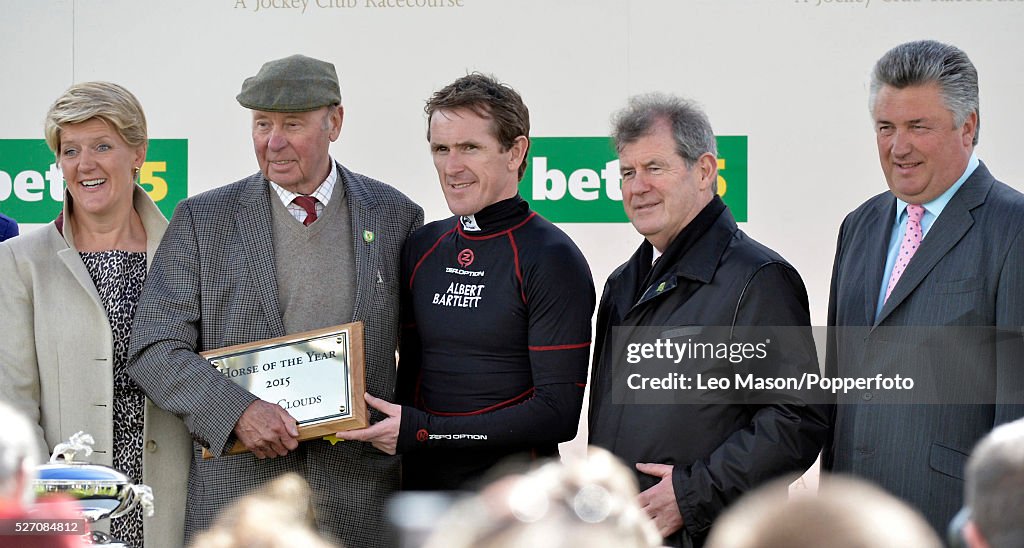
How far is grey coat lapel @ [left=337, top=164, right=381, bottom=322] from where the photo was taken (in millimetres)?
2703

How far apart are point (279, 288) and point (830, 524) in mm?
2142

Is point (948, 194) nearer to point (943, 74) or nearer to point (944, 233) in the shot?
point (944, 233)

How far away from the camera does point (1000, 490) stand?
91cm

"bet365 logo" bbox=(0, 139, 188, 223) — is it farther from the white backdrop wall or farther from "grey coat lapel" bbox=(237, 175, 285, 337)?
"grey coat lapel" bbox=(237, 175, 285, 337)

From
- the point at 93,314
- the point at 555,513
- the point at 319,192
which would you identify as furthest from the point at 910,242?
the point at 555,513

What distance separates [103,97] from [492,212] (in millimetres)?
944

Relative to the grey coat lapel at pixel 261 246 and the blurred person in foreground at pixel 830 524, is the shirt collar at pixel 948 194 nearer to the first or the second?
the grey coat lapel at pixel 261 246

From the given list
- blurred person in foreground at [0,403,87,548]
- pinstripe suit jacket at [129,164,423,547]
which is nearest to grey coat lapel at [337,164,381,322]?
pinstripe suit jacket at [129,164,423,547]

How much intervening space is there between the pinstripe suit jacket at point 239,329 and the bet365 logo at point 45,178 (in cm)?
113

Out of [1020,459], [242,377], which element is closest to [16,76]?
[242,377]

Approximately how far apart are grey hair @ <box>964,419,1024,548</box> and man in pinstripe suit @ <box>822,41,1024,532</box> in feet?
4.55

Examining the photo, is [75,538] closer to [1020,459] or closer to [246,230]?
[1020,459]

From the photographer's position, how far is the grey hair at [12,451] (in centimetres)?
92

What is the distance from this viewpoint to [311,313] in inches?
106
